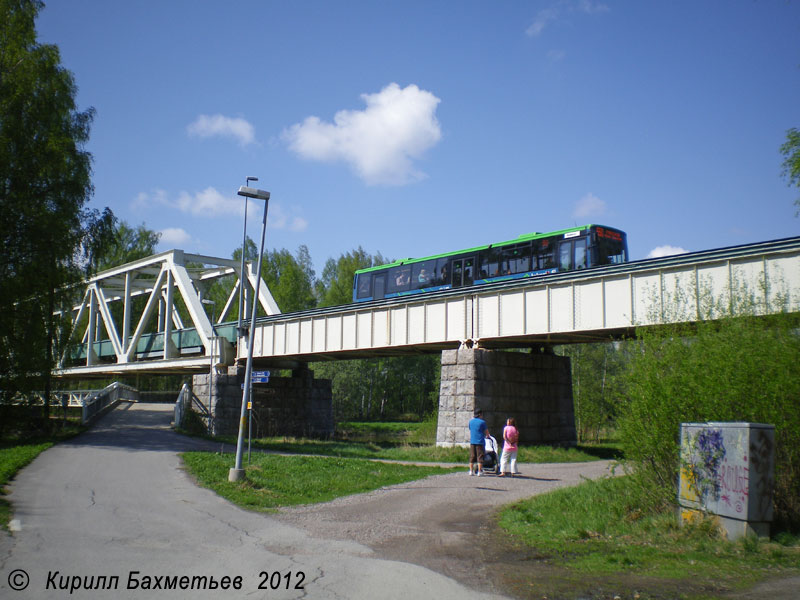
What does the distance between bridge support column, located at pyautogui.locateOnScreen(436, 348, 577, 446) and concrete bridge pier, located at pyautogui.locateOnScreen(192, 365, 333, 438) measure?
1487cm

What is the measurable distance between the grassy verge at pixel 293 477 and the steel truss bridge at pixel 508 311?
23.6 feet

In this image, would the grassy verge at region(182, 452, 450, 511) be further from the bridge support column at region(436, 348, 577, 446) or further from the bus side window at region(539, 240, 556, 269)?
the bus side window at region(539, 240, 556, 269)

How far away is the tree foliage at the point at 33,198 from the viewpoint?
25.1 metres

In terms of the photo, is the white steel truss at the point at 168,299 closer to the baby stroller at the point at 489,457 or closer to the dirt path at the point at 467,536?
the baby stroller at the point at 489,457

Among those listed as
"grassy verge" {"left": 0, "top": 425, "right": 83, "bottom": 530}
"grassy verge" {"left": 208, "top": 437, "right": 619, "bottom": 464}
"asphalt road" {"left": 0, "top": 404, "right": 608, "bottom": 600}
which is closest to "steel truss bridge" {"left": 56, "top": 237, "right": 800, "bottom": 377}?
"grassy verge" {"left": 208, "top": 437, "right": 619, "bottom": 464}

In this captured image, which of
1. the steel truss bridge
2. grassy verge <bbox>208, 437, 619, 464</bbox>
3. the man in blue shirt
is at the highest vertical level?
the steel truss bridge

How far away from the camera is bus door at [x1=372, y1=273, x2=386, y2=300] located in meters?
34.7

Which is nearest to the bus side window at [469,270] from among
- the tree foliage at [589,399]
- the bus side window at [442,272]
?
the bus side window at [442,272]

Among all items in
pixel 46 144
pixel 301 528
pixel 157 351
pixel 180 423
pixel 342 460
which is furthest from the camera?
pixel 157 351

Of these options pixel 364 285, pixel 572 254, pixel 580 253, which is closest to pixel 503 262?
pixel 572 254

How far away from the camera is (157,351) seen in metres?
43.9

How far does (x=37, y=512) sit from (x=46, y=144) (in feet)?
62.5

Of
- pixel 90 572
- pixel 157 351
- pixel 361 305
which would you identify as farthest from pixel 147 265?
pixel 90 572

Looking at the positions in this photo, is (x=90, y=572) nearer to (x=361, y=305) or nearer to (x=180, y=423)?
(x=361, y=305)
